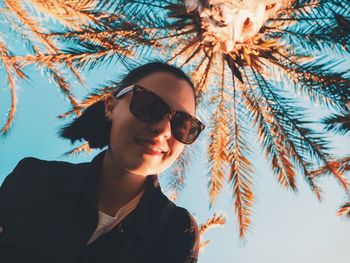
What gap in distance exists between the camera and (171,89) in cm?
210

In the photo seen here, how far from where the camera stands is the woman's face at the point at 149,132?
188 centimetres

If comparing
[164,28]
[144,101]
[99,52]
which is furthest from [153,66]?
[164,28]

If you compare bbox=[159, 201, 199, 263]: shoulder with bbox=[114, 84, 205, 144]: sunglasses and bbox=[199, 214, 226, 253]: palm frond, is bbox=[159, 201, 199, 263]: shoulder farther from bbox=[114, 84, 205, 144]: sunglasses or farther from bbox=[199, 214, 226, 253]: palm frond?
bbox=[199, 214, 226, 253]: palm frond

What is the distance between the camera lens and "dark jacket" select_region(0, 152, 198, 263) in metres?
1.80

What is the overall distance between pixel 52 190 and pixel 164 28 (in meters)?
4.17

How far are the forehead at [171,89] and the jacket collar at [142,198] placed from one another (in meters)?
0.53

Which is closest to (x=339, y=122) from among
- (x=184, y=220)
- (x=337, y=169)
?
(x=337, y=169)

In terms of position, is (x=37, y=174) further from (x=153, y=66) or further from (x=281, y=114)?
(x=281, y=114)

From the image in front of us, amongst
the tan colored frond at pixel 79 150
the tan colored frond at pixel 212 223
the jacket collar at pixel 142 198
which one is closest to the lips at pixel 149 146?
the jacket collar at pixel 142 198

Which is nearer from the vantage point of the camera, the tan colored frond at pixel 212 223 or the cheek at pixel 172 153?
the cheek at pixel 172 153

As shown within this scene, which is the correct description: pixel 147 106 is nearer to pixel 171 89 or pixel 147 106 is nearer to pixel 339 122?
pixel 171 89

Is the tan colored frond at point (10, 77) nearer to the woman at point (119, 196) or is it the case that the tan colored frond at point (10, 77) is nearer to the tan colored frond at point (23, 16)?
the tan colored frond at point (23, 16)

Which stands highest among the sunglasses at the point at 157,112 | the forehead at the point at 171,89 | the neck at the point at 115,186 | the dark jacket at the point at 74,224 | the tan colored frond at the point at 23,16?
the tan colored frond at the point at 23,16

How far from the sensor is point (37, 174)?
2092mm
